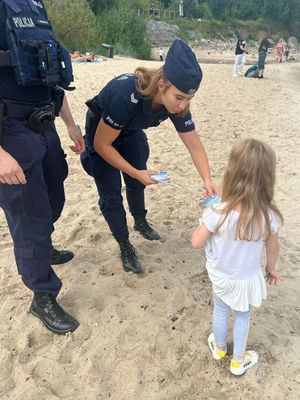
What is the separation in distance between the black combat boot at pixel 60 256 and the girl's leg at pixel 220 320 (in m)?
1.48

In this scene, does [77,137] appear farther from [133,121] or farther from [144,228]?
[144,228]

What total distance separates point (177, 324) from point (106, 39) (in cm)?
2708

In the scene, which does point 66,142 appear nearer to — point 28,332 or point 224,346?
point 28,332

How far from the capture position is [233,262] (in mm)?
2086

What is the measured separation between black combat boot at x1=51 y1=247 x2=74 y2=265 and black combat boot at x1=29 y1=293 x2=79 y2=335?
2.13 ft

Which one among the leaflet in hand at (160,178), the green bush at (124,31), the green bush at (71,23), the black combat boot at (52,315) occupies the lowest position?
the green bush at (124,31)

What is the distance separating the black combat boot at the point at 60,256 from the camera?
331 centimetres

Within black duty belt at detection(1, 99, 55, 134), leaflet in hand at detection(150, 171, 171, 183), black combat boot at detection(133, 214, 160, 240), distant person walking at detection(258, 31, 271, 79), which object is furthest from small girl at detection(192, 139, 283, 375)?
distant person walking at detection(258, 31, 271, 79)

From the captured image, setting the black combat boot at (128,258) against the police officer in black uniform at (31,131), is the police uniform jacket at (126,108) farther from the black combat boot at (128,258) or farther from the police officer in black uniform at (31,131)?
the black combat boot at (128,258)

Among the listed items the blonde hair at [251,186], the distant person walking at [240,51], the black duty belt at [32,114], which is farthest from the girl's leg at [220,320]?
the distant person walking at [240,51]

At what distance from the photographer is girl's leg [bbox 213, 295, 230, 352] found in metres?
2.29

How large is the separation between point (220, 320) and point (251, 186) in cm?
86

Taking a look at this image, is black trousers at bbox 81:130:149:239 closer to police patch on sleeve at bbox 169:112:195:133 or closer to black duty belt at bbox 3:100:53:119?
police patch on sleeve at bbox 169:112:195:133

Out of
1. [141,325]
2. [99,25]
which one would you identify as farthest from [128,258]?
[99,25]
